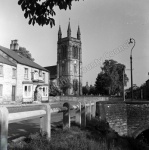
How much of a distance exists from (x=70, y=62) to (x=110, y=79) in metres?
22.7

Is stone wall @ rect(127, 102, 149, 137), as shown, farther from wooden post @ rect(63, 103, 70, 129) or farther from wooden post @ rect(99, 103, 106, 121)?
wooden post @ rect(63, 103, 70, 129)

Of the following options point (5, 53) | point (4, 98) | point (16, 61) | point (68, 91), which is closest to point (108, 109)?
point (4, 98)

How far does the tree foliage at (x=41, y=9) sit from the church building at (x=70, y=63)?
7655cm

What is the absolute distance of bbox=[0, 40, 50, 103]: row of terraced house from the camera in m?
29.4

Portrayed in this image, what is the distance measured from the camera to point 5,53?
3312cm

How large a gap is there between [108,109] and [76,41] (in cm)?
7475

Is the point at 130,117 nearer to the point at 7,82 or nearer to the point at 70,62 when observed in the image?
the point at 7,82

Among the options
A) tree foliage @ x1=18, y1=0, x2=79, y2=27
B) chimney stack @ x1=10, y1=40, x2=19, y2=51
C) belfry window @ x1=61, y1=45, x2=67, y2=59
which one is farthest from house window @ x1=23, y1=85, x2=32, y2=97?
belfry window @ x1=61, y1=45, x2=67, y2=59

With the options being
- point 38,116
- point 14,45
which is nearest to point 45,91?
point 14,45

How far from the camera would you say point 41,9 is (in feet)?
12.5

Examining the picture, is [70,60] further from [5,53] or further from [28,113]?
[28,113]

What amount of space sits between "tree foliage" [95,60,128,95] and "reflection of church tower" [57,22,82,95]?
1235 cm

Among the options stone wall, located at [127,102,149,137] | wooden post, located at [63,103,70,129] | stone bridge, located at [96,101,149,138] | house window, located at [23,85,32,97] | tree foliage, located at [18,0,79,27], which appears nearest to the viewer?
tree foliage, located at [18,0,79,27]

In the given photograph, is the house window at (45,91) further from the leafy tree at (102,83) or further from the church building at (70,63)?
the church building at (70,63)
